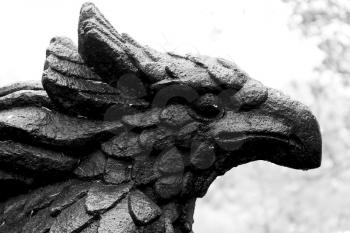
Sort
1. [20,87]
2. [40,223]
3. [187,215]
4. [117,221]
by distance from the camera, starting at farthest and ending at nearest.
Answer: [20,87] < [187,215] < [40,223] < [117,221]

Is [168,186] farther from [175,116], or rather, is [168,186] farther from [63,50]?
[63,50]

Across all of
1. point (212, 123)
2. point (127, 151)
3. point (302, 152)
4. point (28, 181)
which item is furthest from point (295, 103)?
point (28, 181)

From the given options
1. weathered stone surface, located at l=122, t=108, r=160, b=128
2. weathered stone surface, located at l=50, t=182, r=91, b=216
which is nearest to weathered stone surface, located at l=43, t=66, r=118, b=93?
weathered stone surface, located at l=122, t=108, r=160, b=128

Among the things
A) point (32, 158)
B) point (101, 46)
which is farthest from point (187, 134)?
point (32, 158)

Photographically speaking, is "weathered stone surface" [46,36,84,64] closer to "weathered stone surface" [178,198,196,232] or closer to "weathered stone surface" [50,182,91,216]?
"weathered stone surface" [50,182,91,216]

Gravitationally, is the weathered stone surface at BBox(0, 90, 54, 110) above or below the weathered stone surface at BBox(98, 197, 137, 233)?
above

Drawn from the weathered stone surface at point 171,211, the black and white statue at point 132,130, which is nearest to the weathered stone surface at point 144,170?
the black and white statue at point 132,130
